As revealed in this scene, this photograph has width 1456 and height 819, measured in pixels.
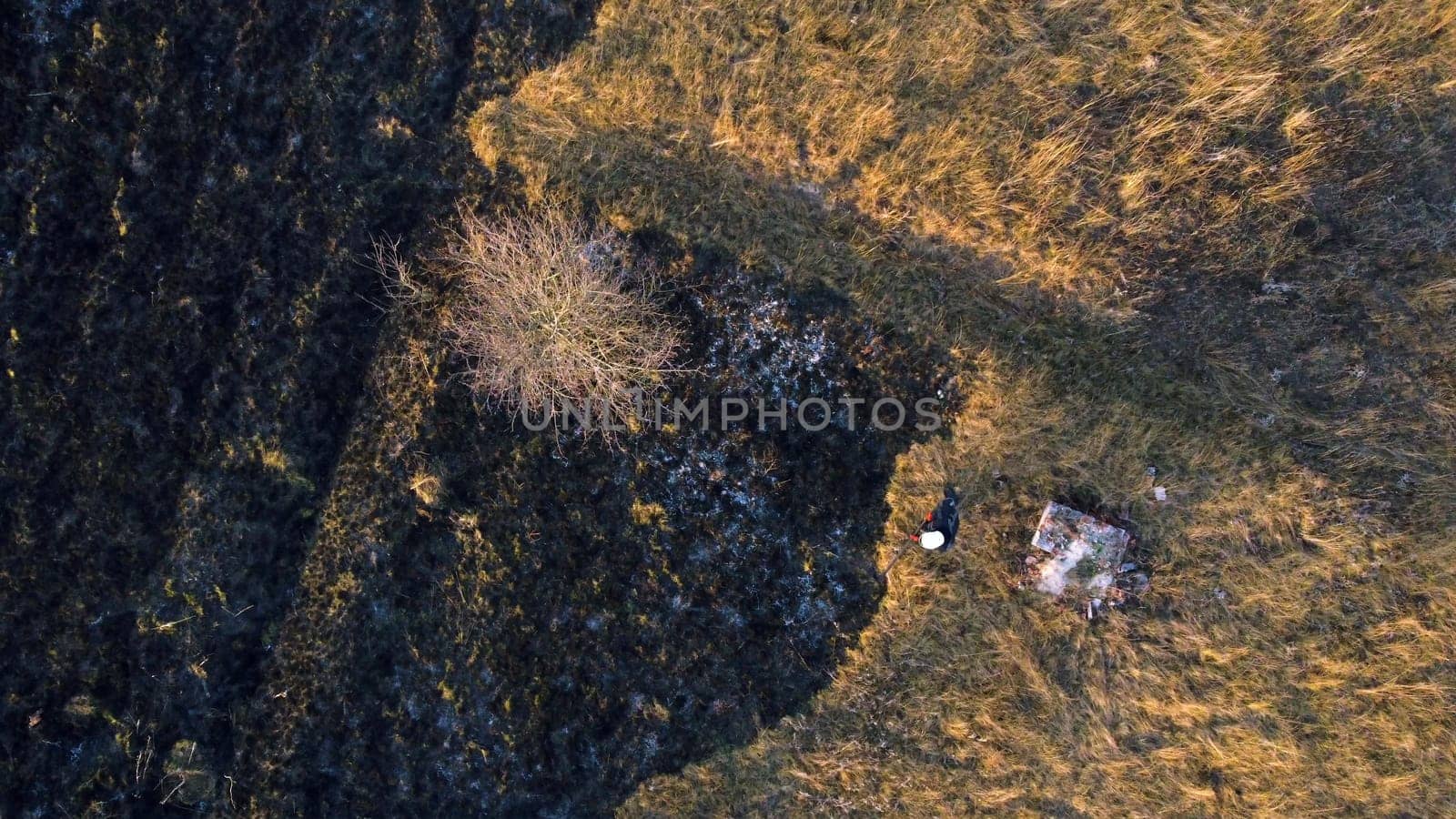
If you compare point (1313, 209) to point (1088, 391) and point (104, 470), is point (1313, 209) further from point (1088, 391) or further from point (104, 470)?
point (104, 470)

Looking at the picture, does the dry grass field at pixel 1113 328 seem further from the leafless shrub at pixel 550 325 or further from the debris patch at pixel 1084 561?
the leafless shrub at pixel 550 325

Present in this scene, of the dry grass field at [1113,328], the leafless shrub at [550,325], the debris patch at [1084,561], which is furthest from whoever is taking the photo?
the leafless shrub at [550,325]

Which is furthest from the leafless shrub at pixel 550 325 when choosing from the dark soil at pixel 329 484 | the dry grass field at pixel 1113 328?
the dry grass field at pixel 1113 328

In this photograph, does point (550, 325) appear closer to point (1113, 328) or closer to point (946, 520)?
point (946, 520)

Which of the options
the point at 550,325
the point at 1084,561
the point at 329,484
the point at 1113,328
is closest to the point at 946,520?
the point at 1084,561

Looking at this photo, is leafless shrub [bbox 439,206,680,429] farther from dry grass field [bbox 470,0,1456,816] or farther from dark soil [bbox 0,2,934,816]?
dry grass field [bbox 470,0,1456,816]

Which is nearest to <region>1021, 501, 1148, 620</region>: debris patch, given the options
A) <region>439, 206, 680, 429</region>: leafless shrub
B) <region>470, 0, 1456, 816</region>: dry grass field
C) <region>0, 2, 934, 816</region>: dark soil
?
<region>470, 0, 1456, 816</region>: dry grass field
